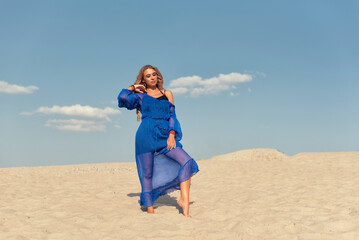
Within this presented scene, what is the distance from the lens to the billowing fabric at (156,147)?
5.32m

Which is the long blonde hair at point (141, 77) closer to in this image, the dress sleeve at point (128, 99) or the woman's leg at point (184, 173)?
the dress sleeve at point (128, 99)

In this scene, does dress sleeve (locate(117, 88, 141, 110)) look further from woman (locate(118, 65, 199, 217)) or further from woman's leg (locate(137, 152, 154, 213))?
woman's leg (locate(137, 152, 154, 213))

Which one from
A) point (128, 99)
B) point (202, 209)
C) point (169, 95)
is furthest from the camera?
point (202, 209)

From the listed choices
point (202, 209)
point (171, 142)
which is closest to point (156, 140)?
point (171, 142)

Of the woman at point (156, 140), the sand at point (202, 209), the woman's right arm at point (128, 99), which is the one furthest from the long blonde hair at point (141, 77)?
the sand at point (202, 209)

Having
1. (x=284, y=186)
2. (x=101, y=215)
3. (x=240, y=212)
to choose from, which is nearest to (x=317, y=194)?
(x=284, y=186)

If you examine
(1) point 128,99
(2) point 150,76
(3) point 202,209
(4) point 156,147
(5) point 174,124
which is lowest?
(3) point 202,209

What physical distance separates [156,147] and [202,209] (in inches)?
65.7

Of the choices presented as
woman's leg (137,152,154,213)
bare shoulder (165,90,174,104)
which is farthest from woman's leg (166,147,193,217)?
bare shoulder (165,90,174,104)

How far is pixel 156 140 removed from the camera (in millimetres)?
5344

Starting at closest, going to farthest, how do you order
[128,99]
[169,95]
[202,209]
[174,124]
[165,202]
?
[128,99], [174,124], [169,95], [202,209], [165,202]

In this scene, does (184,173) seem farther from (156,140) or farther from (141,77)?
(141,77)

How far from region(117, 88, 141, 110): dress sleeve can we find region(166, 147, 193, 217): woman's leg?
41.7 inches

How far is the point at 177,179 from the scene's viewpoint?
18.3 feet
